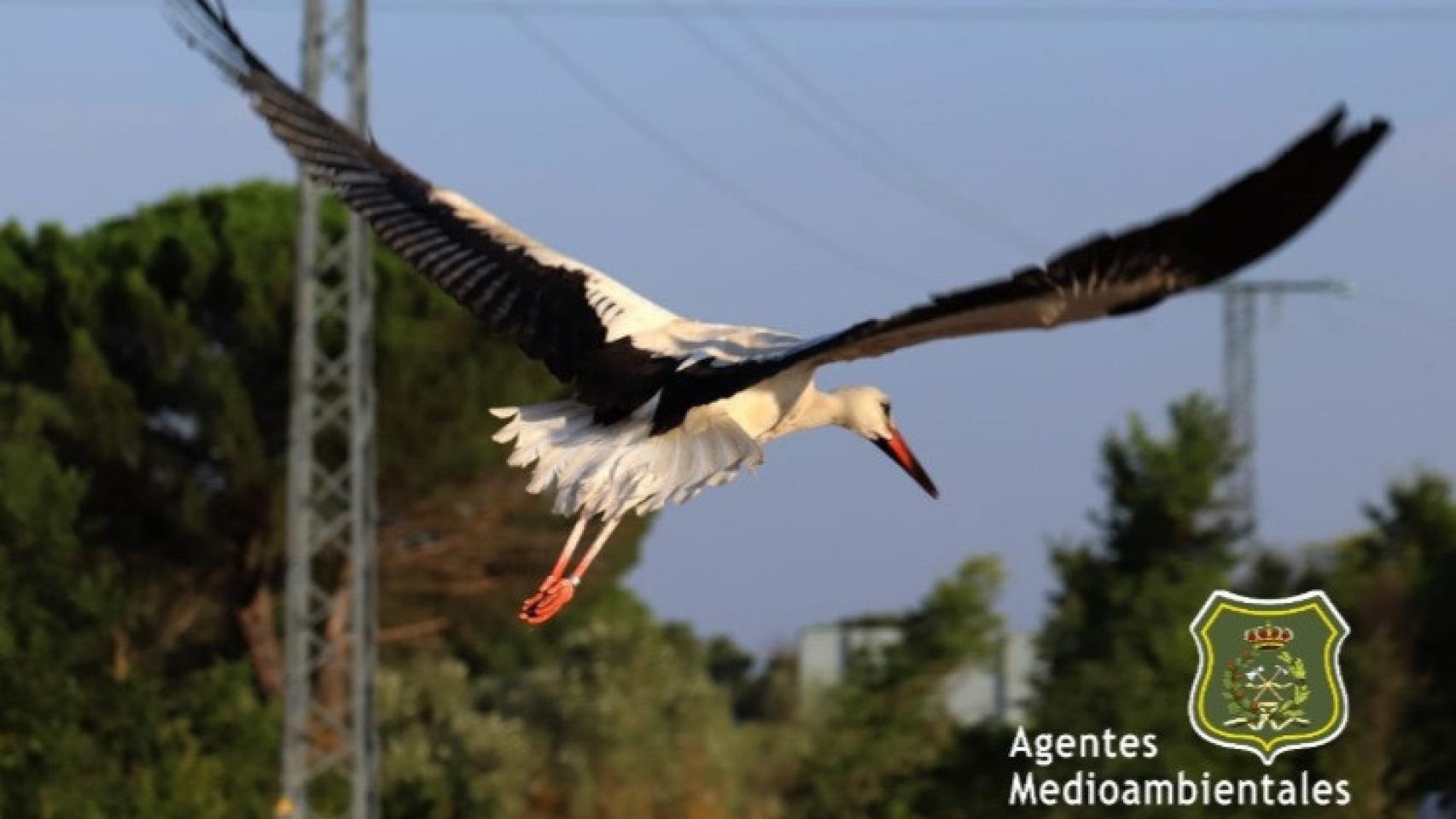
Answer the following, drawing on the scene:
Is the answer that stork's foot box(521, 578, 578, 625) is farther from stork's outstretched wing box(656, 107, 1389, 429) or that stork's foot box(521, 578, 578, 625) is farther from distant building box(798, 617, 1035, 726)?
distant building box(798, 617, 1035, 726)

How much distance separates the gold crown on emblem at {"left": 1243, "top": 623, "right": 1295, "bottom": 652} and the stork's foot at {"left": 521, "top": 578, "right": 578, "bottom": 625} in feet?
14.5

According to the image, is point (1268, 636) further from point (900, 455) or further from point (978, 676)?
point (978, 676)

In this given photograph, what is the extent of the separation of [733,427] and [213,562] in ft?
68.3

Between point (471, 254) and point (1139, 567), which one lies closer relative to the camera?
point (471, 254)

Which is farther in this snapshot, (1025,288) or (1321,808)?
(1321,808)

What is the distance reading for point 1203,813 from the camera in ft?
54.5

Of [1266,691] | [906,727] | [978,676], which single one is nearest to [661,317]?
[1266,691]

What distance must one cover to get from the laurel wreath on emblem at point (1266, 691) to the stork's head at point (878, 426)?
3.46 meters

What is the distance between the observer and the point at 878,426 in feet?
29.1

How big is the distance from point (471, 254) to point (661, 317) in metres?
0.68

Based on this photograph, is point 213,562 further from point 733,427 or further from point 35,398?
point 733,427

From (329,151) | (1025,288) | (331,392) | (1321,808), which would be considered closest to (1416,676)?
(1321,808)

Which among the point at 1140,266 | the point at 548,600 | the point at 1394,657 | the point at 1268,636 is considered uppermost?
the point at 1394,657

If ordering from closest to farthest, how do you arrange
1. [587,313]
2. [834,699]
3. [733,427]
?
[733,427] < [587,313] < [834,699]
